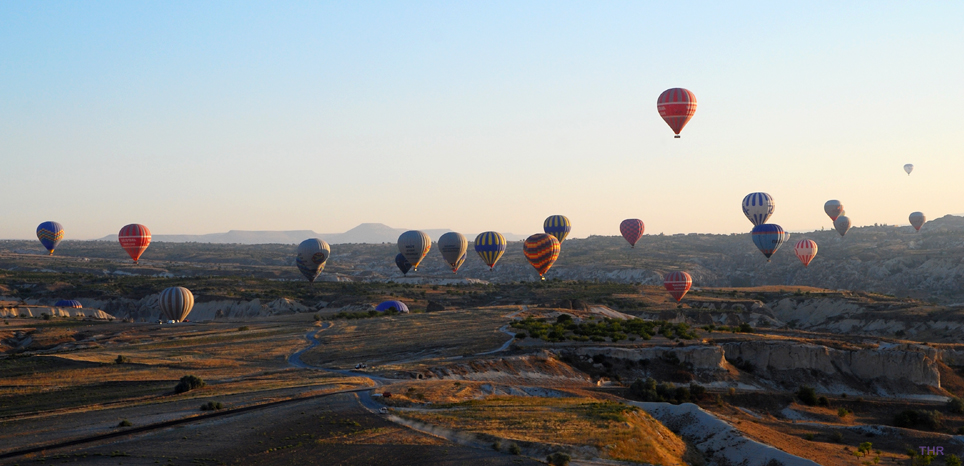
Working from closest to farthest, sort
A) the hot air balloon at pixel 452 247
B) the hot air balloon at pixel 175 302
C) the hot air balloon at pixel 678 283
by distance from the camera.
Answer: the hot air balloon at pixel 175 302 < the hot air balloon at pixel 678 283 < the hot air balloon at pixel 452 247

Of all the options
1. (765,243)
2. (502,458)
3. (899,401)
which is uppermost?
(765,243)

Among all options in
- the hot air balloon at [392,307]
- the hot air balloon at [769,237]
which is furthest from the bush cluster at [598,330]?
the hot air balloon at [769,237]

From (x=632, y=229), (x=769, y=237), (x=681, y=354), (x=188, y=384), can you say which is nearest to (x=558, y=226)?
(x=632, y=229)

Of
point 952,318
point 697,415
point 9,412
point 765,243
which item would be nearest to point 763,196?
point 765,243

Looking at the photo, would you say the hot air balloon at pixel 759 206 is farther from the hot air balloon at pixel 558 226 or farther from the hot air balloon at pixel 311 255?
the hot air balloon at pixel 311 255

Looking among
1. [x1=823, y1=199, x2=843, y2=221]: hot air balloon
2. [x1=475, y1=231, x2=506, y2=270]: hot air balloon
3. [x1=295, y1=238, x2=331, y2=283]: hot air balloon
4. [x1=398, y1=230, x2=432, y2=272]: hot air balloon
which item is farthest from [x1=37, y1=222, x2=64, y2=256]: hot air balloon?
[x1=823, y1=199, x2=843, y2=221]: hot air balloon

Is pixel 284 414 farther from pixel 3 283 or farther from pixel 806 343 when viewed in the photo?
pixel 3 283
